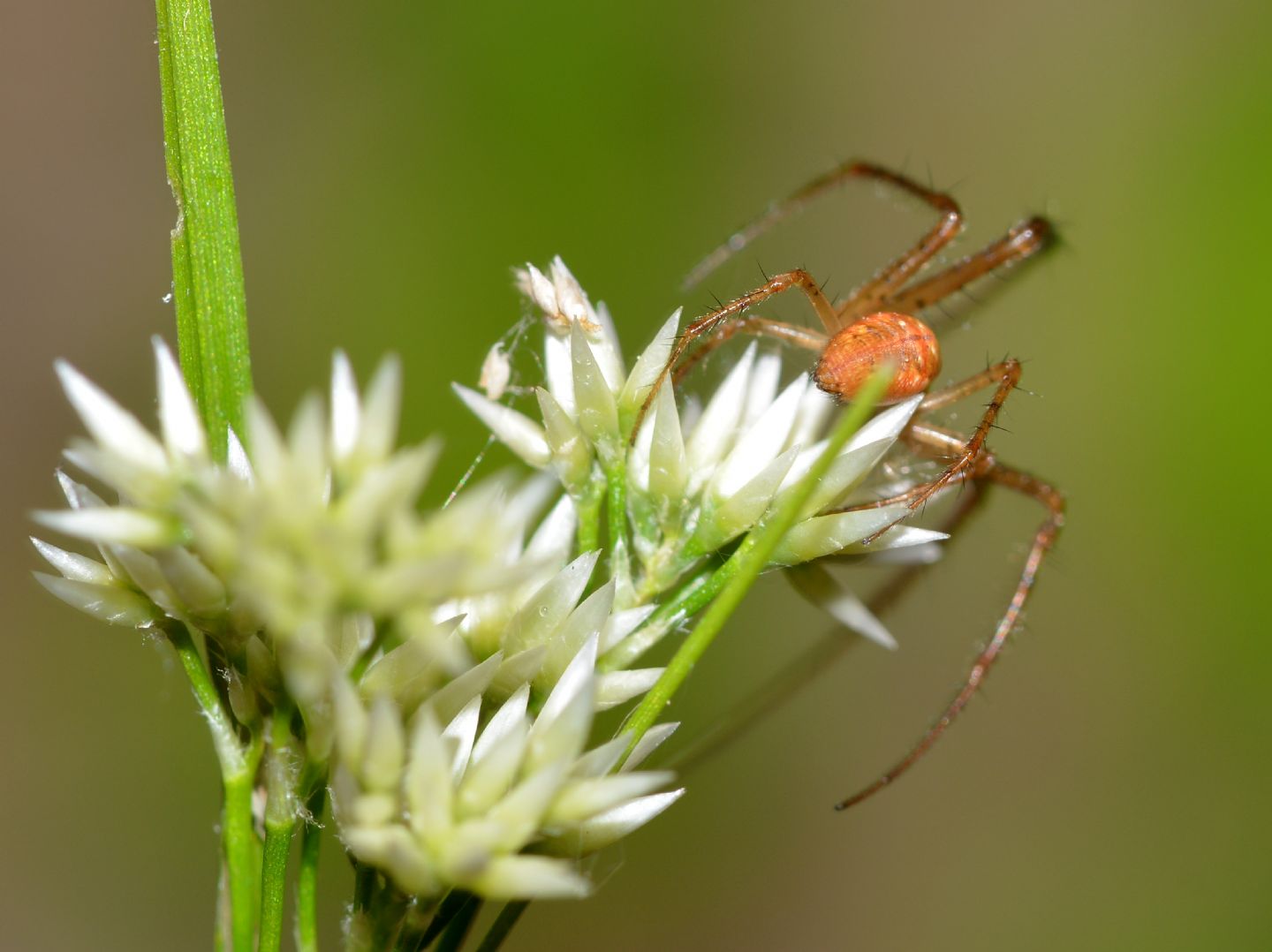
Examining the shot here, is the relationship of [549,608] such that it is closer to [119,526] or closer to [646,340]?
[119,526]

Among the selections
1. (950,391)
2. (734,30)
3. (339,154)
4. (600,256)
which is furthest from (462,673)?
(734,30)

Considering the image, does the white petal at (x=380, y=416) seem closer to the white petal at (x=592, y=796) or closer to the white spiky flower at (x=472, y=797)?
the white spiky flower at (x=472, y=797)

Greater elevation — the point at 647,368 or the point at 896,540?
the point at 647,368

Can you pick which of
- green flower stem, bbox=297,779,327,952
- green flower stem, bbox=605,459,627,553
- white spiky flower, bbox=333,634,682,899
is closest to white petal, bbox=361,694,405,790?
white spiky flower, bbox=333,634,682,899

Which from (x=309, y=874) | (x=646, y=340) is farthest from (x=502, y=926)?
(x=646, y=340)

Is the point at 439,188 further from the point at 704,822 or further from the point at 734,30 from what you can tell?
the point at 704,822

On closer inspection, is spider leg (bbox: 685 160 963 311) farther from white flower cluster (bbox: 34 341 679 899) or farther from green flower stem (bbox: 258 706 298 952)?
green flower stem (bbox: 258 706 298 952)
